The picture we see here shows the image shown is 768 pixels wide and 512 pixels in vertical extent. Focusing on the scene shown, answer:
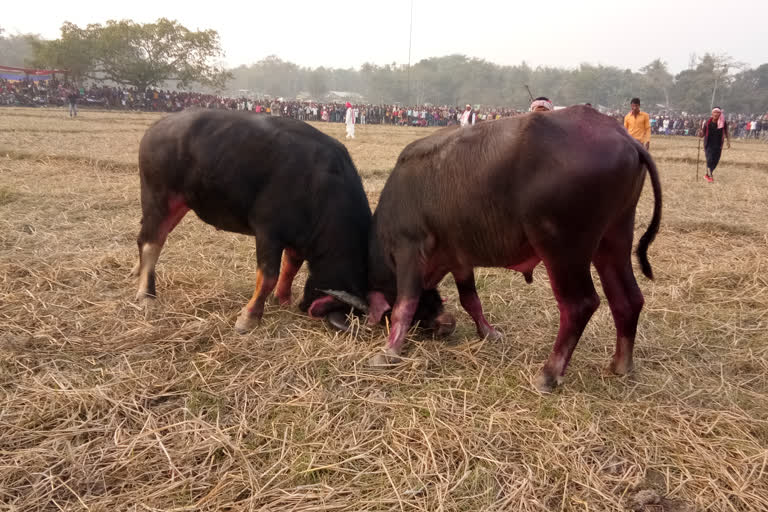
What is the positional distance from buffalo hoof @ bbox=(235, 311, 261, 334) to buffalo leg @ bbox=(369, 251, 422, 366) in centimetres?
109

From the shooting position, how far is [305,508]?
2326 mm

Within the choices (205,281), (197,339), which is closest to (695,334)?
(197,339)

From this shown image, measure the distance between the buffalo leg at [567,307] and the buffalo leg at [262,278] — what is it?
2070mm

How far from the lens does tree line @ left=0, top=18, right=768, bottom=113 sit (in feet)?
152

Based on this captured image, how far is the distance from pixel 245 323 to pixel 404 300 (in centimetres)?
132

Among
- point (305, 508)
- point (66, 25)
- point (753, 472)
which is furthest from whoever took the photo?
point (66, 25)

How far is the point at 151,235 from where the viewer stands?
4.58 m

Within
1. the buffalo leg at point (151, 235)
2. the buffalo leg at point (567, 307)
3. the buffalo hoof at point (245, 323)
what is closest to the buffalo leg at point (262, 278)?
the buffalo hoof at point (245, 323)

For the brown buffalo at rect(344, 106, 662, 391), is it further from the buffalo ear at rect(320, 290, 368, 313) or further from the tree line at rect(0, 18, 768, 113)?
the tree line at rect(0, 18, 768, 113)

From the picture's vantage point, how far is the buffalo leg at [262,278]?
Answer: 4.05 metres

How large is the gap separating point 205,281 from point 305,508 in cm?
322

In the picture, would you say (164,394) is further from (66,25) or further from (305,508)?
(66,25)

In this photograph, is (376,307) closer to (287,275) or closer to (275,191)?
(287,275)

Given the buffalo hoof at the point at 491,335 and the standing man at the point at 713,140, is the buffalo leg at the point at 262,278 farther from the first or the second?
the standing man at the point at 713,140
